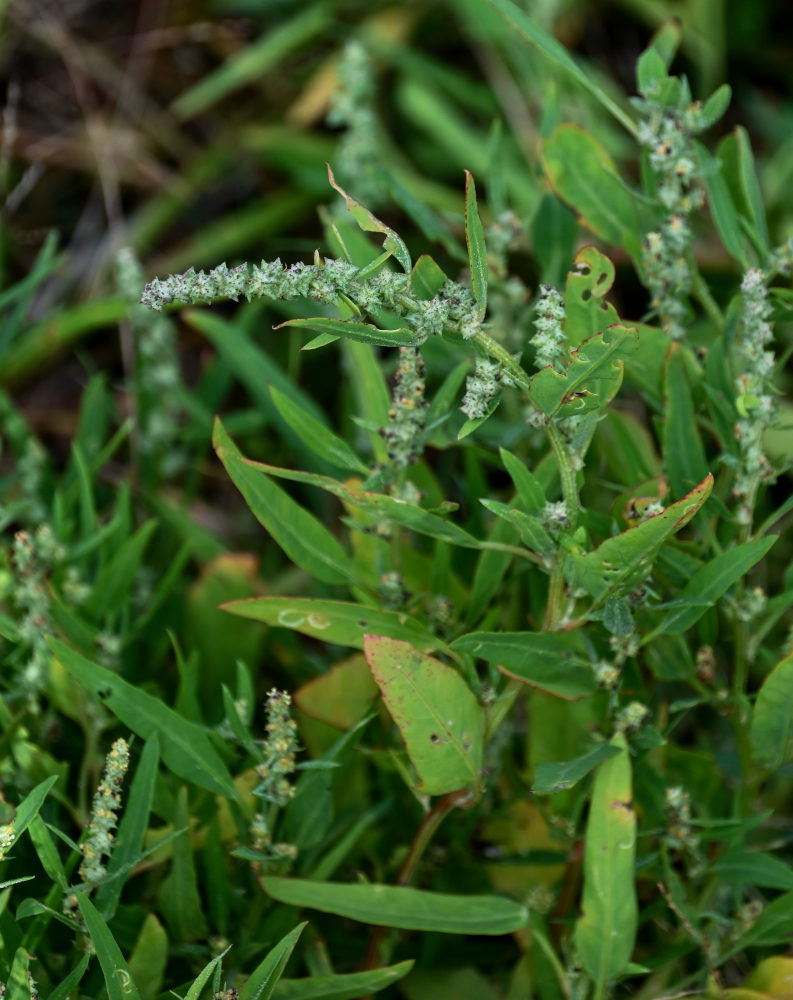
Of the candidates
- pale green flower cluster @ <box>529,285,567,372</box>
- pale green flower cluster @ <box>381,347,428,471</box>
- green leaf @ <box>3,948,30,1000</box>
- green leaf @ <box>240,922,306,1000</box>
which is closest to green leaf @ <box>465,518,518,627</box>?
pale green flower cluster @ <box>381,347,428,471</box>

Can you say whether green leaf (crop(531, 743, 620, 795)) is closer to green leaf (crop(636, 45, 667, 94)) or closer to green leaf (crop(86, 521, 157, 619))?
green leaf (crop(86, 521, 157, 619))

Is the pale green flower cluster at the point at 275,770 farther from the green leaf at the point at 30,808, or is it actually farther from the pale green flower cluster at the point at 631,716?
the pale green flower cluster at the point at 631,716

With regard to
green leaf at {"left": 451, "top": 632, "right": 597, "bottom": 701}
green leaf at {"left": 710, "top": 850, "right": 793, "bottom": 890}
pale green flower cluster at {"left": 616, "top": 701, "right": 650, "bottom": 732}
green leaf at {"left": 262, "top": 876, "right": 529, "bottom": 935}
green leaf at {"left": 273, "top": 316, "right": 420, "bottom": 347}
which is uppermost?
green leaf at {"left": 273, "top": 316, "right": 420, "bottom": 347}

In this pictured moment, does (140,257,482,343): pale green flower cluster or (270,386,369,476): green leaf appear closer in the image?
(140,257,482,343): pale green flower cluster

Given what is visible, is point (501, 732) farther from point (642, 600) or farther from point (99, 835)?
point (99, 835)

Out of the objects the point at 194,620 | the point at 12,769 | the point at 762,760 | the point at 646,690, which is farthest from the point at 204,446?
the point at 762,760

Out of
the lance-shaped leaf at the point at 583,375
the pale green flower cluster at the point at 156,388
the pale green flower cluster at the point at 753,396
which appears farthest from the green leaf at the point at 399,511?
the pale green flower cluster at the point at 156,388
